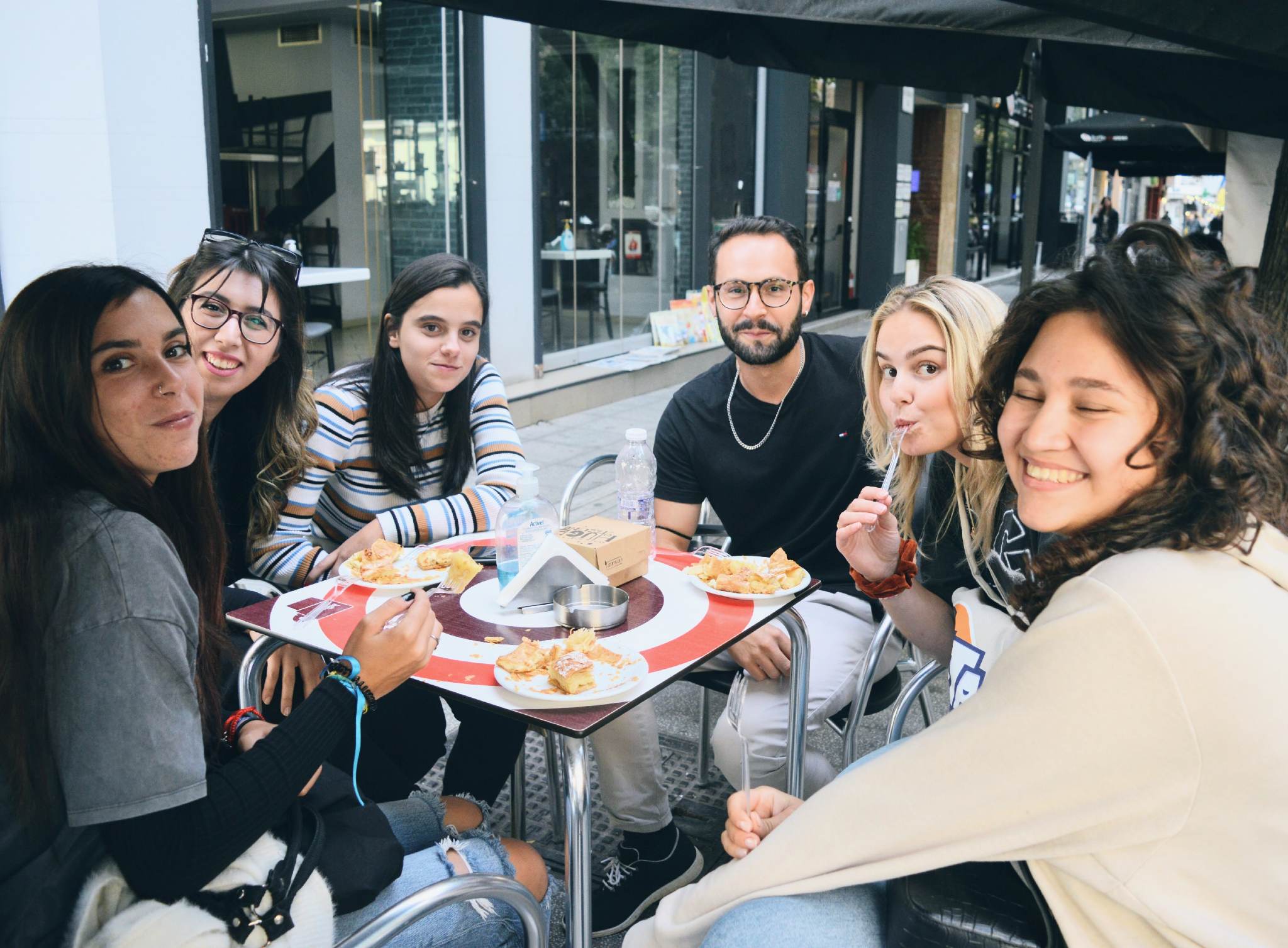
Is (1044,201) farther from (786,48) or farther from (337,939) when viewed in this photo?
(337,939)

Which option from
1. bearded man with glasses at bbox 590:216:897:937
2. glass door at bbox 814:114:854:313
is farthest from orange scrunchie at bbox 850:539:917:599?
glass door at bbox 814:114:854:313

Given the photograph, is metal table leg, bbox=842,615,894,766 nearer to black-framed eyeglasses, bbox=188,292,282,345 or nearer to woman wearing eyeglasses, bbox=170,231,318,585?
woman wearing eyeglasses, bbox=170,231,318,585

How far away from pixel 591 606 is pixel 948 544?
0.91 m

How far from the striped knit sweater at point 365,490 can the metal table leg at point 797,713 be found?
1.16 m

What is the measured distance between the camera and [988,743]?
1322 mm

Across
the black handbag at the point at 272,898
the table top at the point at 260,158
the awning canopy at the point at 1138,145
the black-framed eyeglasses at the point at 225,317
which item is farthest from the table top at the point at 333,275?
the awning canopy at the point at 1138,145

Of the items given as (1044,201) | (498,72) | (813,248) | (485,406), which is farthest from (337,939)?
(1044,201)

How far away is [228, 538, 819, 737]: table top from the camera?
1.93m

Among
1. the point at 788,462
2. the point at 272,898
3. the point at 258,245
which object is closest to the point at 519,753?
the point at 788,462

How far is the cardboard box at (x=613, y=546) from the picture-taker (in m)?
2.53

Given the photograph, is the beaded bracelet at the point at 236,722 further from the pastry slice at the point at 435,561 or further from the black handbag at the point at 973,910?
the black handbag at the point at 973,910

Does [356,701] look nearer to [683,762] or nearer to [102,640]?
[102,640]

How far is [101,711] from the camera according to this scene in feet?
4.41

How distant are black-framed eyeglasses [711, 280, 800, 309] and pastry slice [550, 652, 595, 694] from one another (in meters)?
1.58
